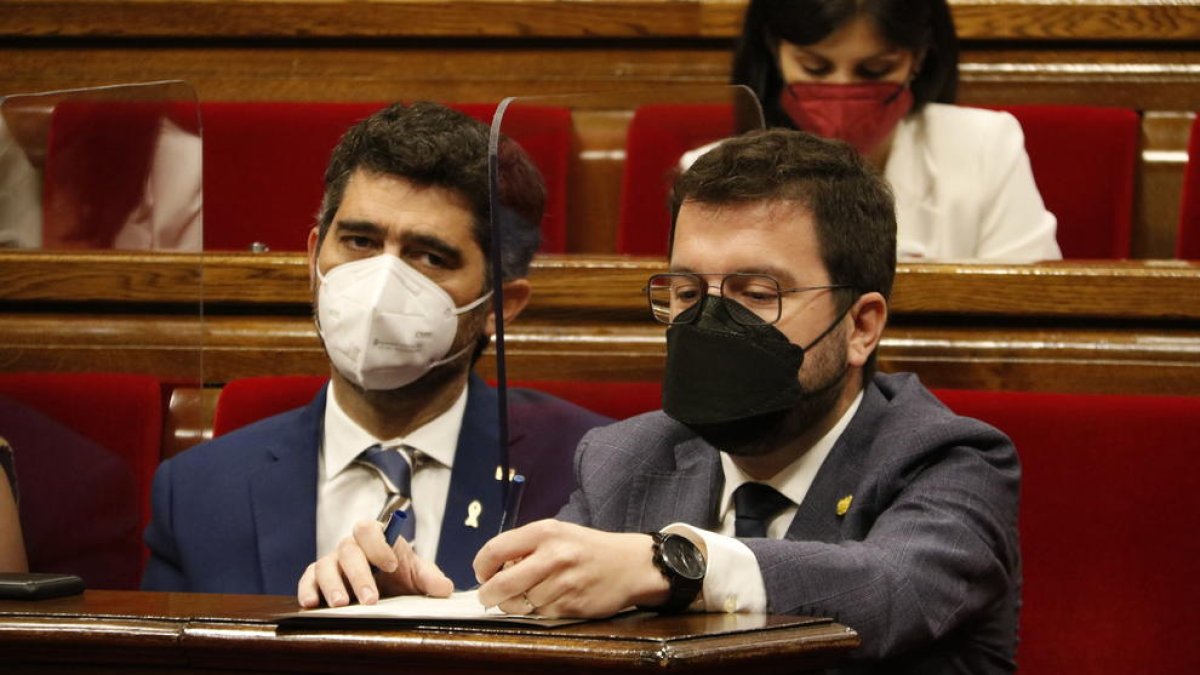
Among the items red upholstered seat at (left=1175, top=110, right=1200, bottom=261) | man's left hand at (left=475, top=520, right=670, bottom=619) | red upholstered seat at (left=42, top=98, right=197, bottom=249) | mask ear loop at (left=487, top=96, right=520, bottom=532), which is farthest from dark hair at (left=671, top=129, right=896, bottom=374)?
red upholstered seat at (left=1175, top=110, right=1200, bottom=261)

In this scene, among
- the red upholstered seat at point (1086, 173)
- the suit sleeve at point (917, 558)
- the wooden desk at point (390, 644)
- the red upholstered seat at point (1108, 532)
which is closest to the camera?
the wooden desk at point (390, 644)

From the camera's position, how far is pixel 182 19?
145 cm

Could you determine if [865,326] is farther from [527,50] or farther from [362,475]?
[527,50]

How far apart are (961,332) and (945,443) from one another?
249mm

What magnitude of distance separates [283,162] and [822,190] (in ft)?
1.59

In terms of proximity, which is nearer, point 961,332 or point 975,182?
point 961,332

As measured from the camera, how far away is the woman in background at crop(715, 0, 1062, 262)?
1.11m

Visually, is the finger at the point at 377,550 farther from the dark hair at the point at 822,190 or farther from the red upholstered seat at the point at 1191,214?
the red upholstered seat at the point at 1191,214

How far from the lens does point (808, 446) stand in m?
0.72

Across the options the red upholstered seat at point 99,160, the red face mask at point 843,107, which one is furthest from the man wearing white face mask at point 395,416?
the red face mask at point 843,107

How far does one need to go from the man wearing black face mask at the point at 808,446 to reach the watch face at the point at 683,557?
11 millimetres

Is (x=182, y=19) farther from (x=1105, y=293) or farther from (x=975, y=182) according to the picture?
(x=1105, y=293)

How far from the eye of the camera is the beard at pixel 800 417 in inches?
27.2

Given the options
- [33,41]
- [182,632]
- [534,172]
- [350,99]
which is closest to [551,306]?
[534,172]
